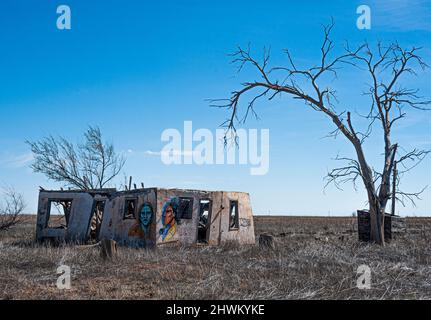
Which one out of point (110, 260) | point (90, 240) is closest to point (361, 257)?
point (110, 260)

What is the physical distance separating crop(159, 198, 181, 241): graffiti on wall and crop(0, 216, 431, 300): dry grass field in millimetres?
3296

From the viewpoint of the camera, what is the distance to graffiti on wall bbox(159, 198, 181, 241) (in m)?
16.3

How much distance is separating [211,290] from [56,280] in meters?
3.32

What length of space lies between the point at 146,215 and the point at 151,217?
30cm

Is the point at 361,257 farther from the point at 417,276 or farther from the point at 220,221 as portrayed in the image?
the point at 220,221

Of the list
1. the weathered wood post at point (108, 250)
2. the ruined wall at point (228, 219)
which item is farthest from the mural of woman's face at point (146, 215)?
the weathered wood post at point (108, 250)

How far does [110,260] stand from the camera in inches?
446

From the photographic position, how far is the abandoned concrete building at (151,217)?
16.4 m

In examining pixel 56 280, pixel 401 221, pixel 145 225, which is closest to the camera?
pixel 56 280

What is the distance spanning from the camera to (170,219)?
16.6 m

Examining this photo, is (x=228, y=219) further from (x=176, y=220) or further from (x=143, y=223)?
(x=143, y=223)

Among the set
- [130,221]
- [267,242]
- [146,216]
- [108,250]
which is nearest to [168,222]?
[146,216]

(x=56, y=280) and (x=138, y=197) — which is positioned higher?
(x=138, y=197)

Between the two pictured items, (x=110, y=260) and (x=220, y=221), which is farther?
(x=220, y=221)
